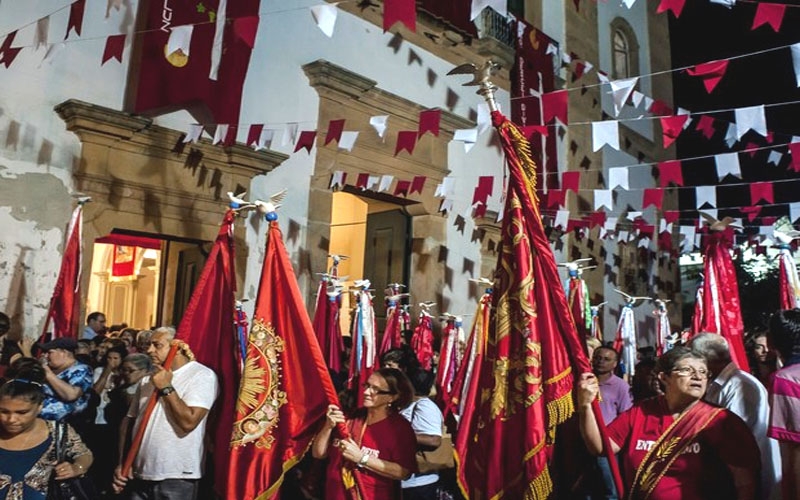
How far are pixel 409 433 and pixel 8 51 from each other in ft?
17.7

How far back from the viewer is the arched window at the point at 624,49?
16375 millimetres

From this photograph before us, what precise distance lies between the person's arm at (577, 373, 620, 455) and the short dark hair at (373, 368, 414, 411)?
3.36 feet

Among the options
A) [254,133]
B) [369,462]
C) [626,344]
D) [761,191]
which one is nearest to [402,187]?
[254,133]

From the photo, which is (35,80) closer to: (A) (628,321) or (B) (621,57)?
(A) (628,321)

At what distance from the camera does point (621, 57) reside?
16703 millimetres

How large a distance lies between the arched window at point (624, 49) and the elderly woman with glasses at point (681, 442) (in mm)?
14531

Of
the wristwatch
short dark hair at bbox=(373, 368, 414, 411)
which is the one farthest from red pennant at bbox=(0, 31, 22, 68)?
short dark hair at bbox=(373, 368, 414, 411)

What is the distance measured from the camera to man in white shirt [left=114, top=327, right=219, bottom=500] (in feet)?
11.8

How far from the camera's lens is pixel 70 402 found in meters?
4.54

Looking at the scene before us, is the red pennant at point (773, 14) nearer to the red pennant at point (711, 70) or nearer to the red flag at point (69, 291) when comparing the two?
the red pennant at point (711, 70)

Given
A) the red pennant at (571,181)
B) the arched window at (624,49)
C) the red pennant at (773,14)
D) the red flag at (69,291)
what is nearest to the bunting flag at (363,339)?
the red flag at (69,291)

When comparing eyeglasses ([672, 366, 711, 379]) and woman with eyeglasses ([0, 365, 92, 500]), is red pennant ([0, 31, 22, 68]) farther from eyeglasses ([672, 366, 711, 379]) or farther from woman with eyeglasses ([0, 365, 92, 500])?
eyeglasses ([672, 366, 711, 379])

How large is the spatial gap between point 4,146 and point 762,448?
7.18 meters

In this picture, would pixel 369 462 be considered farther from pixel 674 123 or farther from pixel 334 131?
pixel 334 131
